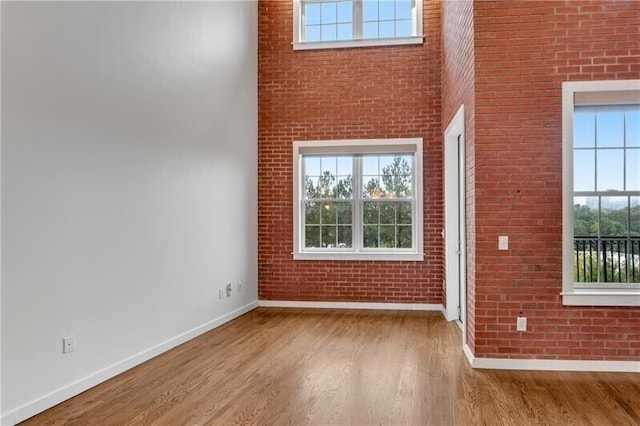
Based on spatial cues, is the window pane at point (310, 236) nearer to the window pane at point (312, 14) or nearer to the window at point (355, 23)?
the window at point (355, 23)

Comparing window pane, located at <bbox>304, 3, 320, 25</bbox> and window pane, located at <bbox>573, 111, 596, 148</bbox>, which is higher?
window pane, located at <bbox>304, 3, 320, 25</bbox>

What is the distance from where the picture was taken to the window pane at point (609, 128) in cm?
395

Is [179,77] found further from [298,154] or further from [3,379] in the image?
[3,379]

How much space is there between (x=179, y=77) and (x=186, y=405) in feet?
10.3

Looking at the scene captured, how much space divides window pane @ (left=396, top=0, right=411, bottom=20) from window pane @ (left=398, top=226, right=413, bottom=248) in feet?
9.78

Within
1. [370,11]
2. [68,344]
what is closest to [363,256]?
[370,11]

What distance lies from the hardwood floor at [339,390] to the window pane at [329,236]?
207cm

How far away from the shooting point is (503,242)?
12.6ft

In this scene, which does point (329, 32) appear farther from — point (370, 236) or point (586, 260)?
point (586, 260)

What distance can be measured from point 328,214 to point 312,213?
24cm

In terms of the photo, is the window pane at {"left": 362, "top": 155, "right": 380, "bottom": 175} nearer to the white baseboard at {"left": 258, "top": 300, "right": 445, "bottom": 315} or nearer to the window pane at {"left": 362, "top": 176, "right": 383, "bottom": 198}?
the window pane at {"left": 362, "top": 176, "right": 383, "bottom": 198}

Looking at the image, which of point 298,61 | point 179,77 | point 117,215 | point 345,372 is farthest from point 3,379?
point 298,61

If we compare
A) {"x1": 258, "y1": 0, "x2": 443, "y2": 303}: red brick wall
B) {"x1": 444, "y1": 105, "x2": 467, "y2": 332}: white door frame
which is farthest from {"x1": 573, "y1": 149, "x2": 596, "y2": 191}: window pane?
{"x1": 258, "y1": 0, "x2": 443, "y2": 303}: red brick wall

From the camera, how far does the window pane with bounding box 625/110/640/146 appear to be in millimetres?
3926
